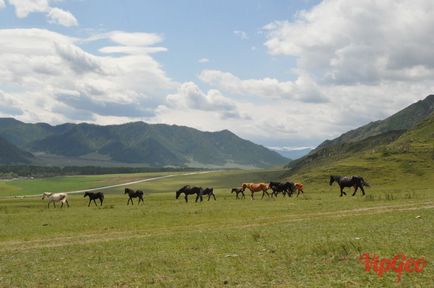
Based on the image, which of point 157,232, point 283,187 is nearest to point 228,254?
point 157,232

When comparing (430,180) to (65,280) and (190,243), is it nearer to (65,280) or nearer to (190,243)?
(190,243)

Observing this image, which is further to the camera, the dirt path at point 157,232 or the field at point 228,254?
the dirt path at point 157,232

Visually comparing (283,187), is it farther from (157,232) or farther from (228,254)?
(228,254)

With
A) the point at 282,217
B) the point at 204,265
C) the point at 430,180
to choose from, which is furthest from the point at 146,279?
the point at 430,180

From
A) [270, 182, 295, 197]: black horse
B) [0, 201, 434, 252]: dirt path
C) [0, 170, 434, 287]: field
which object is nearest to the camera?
[0, 170, 434, 287]: field

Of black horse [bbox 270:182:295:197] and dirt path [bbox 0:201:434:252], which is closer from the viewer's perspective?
dirt path [bbox 0:201:434:252]

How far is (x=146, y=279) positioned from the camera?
1811 cm

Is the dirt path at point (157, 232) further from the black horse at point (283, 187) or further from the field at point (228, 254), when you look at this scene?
the black horse at point (283, 187)

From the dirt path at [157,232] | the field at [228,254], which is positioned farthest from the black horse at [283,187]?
the field at [228,254]

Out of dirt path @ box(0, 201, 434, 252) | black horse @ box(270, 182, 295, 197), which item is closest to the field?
dirt path @ box(0, 201, 434, 252)

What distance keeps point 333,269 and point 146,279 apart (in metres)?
7.19

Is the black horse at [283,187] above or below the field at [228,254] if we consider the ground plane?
above

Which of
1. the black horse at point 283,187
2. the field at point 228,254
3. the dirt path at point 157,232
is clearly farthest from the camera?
the black horse at point 283,187

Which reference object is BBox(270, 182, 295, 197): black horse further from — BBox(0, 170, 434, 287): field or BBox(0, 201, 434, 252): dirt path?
BBox(0, 170, 434, 287): field
